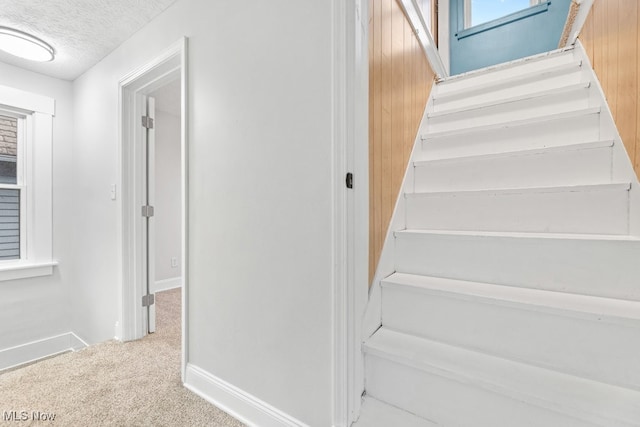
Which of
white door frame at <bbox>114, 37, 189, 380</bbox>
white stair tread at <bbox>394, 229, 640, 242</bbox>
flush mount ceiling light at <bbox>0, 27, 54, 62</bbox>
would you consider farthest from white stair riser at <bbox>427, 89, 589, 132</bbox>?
flush mount ceiling light at <bbox>0, 27, 54, 62</bbox>

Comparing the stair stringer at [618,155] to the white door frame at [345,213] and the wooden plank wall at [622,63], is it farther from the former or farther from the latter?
the white door frame at [345,213]

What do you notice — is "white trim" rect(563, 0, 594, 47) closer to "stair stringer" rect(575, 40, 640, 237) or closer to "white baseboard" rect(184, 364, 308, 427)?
"stair stringer" rect(575, 40, 640, 237)

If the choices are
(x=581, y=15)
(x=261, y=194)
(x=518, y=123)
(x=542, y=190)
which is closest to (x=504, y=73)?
(x=581, y=15)

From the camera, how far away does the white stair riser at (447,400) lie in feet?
2.75

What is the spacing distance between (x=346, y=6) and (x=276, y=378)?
1.50 m

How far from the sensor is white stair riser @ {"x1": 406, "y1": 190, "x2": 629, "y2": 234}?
45.3 inches

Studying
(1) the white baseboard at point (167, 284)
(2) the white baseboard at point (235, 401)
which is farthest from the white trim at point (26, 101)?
(2) the white baseboard at point (235, 401)

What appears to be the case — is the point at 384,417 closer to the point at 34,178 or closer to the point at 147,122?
the point at 147,122

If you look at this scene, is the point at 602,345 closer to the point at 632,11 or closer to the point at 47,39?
the point at 632,11

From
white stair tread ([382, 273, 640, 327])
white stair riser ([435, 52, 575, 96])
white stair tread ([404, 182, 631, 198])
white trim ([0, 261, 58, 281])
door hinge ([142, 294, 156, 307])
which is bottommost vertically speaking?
door hinge ([142, 294, 156, 307])

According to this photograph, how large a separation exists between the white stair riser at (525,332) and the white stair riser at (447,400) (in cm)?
17

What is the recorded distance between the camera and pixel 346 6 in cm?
103

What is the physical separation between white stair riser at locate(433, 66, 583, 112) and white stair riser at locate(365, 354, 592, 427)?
6.19 ft

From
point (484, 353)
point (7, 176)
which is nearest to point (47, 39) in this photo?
point (7, 176)
